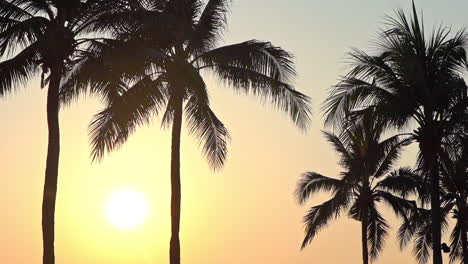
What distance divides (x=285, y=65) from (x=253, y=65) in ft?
3.21

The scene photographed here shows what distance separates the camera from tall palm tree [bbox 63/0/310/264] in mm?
26609

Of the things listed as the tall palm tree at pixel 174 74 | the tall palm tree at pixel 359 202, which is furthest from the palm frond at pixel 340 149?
the tall palm tree at pixel 174 74

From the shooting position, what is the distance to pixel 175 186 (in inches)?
1230

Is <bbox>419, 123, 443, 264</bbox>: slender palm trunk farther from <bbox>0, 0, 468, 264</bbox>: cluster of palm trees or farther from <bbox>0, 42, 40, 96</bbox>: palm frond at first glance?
<bbox>0, 42, 40, 96</bbox>: palm frond

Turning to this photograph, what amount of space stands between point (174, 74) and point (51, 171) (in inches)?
193

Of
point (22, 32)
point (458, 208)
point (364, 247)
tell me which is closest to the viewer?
point (22, 32)

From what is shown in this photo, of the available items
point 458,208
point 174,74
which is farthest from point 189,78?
point 458,208

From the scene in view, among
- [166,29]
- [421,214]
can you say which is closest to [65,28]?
[166,29]

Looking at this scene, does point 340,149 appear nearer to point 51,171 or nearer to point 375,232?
point 375,232

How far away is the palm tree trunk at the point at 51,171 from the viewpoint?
24984 millimetres

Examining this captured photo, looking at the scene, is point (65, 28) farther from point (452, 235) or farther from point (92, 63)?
point (452, 235)

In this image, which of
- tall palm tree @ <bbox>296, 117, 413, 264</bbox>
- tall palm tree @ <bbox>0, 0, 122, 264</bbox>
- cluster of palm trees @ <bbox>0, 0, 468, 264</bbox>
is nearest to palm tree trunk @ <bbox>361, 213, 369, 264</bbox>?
tall palm tree @ <bbox>296, 117, 413, 264</bbox>

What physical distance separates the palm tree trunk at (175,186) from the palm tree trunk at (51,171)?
19.2 feet

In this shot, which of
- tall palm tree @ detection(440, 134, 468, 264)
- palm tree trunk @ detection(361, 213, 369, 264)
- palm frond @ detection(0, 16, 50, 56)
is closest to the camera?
palm frond @ detection(0, 16, 50, 56)
